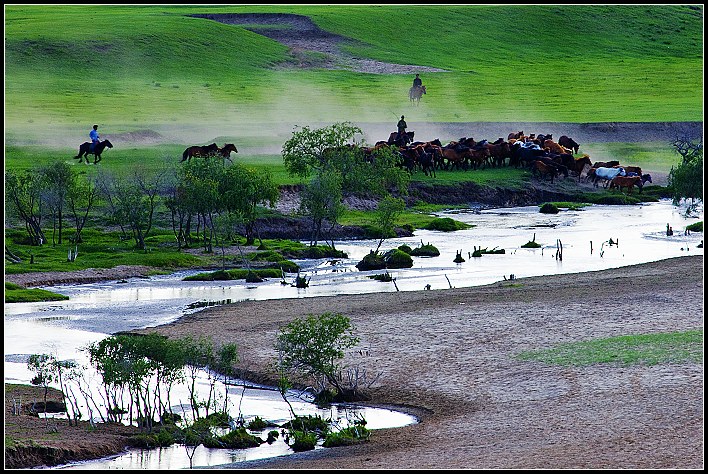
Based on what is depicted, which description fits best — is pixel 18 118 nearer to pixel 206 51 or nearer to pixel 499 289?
pixel 206 51

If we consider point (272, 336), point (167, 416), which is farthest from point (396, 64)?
point (167, 416)

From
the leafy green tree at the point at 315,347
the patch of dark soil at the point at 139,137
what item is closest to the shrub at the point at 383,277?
the leafy green tree at the point at 315,347

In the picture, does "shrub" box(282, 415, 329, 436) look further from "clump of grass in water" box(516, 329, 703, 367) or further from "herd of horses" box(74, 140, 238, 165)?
"herd of horses" box(74, 140, 238, 165)

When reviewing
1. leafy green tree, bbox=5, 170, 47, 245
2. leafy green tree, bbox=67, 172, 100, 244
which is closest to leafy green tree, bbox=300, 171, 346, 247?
leafy green tree, bbox=67, 172, 100, 244

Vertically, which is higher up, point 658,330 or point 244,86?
point 244,86

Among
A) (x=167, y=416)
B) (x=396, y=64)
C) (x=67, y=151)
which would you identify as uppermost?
(x=396, y=64)

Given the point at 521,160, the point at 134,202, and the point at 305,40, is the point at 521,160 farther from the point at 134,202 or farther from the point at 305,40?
the point at 305,40

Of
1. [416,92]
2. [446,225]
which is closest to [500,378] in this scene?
Result: [446,225]
